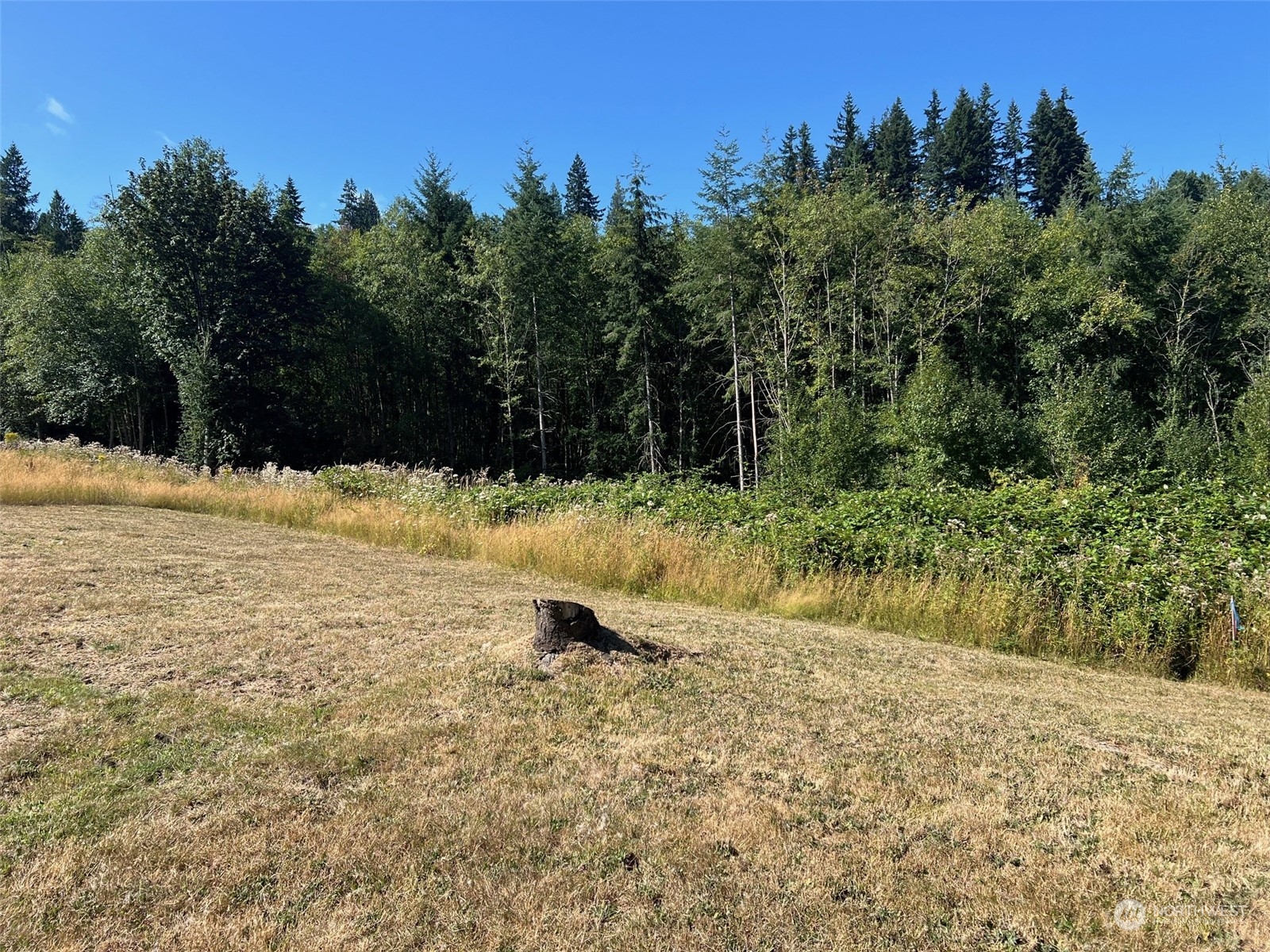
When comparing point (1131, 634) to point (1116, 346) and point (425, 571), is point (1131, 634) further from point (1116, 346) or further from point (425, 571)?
point (1116, 346)

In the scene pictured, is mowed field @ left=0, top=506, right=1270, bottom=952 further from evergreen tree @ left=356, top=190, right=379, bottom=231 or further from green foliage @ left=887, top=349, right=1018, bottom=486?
evergreen tree @ left=356, top=190, right=379, bottom=231

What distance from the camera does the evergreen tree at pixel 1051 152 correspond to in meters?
47.3

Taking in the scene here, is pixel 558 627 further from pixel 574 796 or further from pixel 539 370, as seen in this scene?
pixel 539 370

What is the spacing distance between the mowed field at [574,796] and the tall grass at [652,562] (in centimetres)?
128

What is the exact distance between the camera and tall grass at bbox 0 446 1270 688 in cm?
602

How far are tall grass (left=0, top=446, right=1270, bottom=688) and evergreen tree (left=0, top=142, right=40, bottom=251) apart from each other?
1794 inches

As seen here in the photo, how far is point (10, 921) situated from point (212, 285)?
28.1 meters

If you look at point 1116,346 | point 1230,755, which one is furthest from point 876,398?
point 1230,755

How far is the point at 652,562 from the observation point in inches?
320

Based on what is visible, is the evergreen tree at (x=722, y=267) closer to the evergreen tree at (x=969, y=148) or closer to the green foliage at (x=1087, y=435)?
the green foliage at (x=1087, y=435)

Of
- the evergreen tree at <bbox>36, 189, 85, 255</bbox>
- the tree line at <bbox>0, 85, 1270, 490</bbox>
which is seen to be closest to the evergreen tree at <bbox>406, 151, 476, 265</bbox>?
the tree line at <bbox>0, 85, 1270, 490</bbox>

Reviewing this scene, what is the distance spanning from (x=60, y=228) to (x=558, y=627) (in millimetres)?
67915

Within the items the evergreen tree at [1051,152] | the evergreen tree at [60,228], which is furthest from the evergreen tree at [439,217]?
the evergreen tree at [1051,152]

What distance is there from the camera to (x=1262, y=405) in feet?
67.3
